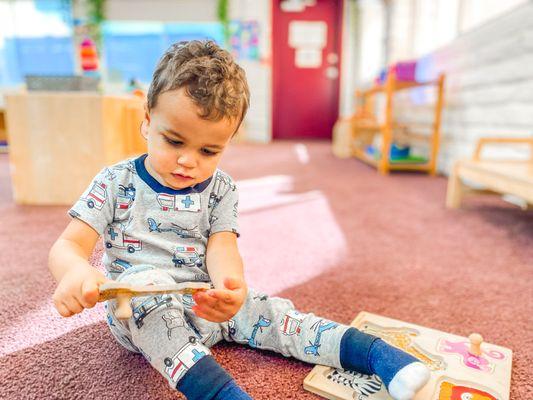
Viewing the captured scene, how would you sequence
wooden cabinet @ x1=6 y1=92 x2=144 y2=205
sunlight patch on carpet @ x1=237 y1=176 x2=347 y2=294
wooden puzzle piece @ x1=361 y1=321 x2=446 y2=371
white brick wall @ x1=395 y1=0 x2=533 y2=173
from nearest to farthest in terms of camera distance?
wooden puzzle piece @ x1=361 y1=321 x2=446 y2=371 → sunlight patch on carpet @ x1=237 y1=176 x2=347 y2=294 → wooden cabinet @ x1=6 y1=92 x2=144 y2=205 → white brick wall @ x1=395 y1=0 x2=533 y2=173

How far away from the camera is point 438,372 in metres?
0.62

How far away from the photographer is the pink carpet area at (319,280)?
1.98 ft

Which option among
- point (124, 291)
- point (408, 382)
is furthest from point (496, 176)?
point (124, 291)

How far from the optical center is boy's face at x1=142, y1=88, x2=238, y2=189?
0.51 m

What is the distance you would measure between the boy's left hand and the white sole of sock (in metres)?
0.21

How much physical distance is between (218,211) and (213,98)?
189mm

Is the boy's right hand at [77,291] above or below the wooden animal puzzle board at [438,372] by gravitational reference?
above

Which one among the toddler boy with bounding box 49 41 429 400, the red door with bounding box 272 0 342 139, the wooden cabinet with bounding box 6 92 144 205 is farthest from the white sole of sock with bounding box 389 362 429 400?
the red door with bounding box 272 0 342 139

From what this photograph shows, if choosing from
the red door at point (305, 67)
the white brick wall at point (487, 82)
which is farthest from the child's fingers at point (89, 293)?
the red door at point (305, 67)

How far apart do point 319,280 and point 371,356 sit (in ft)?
1.32

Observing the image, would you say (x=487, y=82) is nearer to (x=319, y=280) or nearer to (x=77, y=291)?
(x=319, y=280)

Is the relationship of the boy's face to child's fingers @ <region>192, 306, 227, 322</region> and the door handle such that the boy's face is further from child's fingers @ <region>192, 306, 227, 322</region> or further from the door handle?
the door handle

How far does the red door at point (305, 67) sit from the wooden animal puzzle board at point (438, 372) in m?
4.40

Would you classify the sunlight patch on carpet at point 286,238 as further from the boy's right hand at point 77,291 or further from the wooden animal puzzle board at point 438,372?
the boy's right hand at point 77,291
